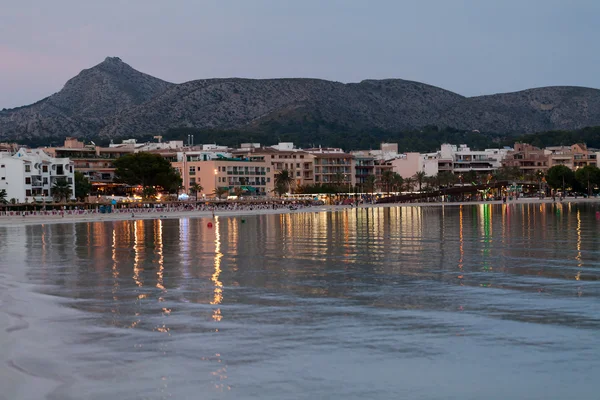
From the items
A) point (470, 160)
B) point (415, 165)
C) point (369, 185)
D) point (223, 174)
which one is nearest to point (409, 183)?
point (415, 165)

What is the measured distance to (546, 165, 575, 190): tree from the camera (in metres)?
146

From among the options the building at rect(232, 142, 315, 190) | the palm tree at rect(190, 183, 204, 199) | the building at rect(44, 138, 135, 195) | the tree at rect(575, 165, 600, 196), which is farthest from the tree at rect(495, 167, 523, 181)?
the building at rect(44, 138, 135, 195)

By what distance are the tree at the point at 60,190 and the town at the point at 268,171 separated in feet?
0.43

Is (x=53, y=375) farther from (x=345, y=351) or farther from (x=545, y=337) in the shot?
(x=545, y=337)

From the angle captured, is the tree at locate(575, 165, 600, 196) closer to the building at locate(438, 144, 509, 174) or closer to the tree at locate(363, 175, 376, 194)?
the building at locate(438, 144, 509, 174)

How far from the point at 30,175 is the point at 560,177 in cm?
9588

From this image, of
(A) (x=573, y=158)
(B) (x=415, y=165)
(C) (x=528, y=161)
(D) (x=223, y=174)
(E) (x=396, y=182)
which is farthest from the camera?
(C) (x=528, y=161)

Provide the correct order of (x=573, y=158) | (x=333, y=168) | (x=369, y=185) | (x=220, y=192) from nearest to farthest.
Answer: (x=220, y=192) → (x=369, y=185) → (x=333, y=168) → (x=573, y=158)

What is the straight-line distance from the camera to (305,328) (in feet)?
50.4

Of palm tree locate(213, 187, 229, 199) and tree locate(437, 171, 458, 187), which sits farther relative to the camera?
tree locate(437, 171, 458, 187)

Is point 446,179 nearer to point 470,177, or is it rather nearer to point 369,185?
point 470,177

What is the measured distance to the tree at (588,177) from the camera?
143 metres

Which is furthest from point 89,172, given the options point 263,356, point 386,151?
point 263,356

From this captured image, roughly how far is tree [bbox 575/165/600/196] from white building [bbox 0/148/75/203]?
92953 mm
